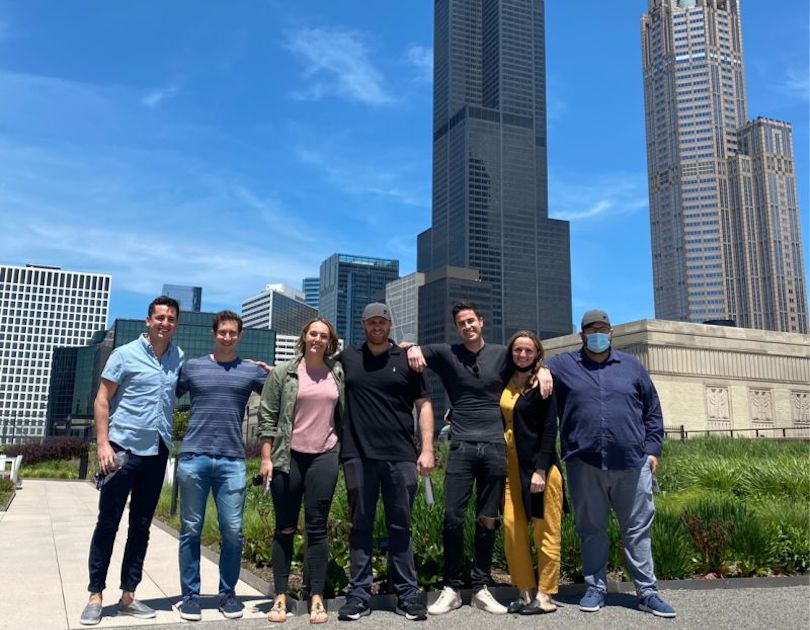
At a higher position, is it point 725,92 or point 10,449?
point 725,92

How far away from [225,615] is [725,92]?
224 m

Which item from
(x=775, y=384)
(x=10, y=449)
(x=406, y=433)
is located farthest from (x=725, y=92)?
(x=406, y=433)

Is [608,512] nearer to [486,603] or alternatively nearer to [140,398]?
[486,603]

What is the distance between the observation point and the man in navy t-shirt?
4.98 m

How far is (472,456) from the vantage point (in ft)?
16.8

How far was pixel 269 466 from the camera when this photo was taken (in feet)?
16.0

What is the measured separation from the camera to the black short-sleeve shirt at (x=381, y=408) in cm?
495

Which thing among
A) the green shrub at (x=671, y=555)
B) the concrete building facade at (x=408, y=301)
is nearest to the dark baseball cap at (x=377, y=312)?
the green shrub at (x=671, y=555)

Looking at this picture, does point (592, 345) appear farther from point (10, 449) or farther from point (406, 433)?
point (10, 449)

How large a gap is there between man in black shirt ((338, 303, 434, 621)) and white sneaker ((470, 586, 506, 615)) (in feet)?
1.62

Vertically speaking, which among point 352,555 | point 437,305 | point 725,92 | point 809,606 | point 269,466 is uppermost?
point 725,92

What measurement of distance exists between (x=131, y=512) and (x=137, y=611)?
27.0 inches

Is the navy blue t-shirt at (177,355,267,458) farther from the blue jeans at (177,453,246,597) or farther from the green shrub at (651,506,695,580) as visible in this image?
the green shrub at (651,506,695,580)

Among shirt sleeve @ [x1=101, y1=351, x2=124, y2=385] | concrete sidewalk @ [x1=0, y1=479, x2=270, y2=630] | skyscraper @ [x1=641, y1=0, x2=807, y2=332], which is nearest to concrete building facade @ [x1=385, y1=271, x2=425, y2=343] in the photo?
skyscraper @ [x1=641, y1=0, x2=807, y2=332]
